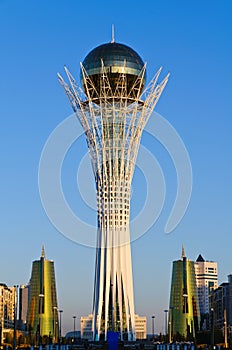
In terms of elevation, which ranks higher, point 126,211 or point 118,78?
point 118,78

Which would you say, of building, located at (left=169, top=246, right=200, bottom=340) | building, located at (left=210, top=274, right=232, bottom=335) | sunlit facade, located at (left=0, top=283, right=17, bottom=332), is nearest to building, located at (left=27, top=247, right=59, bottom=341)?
sunlit facade, located at (left=0, top=283, right=17, bottom=332)

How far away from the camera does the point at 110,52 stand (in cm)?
9769

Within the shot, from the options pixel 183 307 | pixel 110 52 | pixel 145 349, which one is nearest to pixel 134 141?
pixel 110 52

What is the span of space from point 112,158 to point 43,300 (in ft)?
146

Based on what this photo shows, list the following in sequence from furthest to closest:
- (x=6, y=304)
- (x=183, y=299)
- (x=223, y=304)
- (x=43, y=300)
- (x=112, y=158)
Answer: (x=6, y=304)
(x=223, y=304)
(x=183, y=299)
(x=43, y=300)
(x=112, y=158)

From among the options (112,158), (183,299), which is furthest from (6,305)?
(112,158)

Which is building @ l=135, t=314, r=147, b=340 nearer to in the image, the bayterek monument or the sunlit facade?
the sunlit facade

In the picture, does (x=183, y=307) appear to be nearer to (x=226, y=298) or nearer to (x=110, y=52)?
(x=226, y=298)

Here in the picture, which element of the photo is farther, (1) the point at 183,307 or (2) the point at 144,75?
(1) the point at 183,307

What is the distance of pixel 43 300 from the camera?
132 metres

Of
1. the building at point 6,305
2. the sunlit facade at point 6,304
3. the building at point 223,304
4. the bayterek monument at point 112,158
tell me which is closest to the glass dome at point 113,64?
the bayterek monument at point 112,158

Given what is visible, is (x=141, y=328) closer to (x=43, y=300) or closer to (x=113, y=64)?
(x=43, y=300)

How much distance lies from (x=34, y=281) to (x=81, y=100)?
51.1 m

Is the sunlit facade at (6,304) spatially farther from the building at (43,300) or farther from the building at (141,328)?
the building at (141,328)
